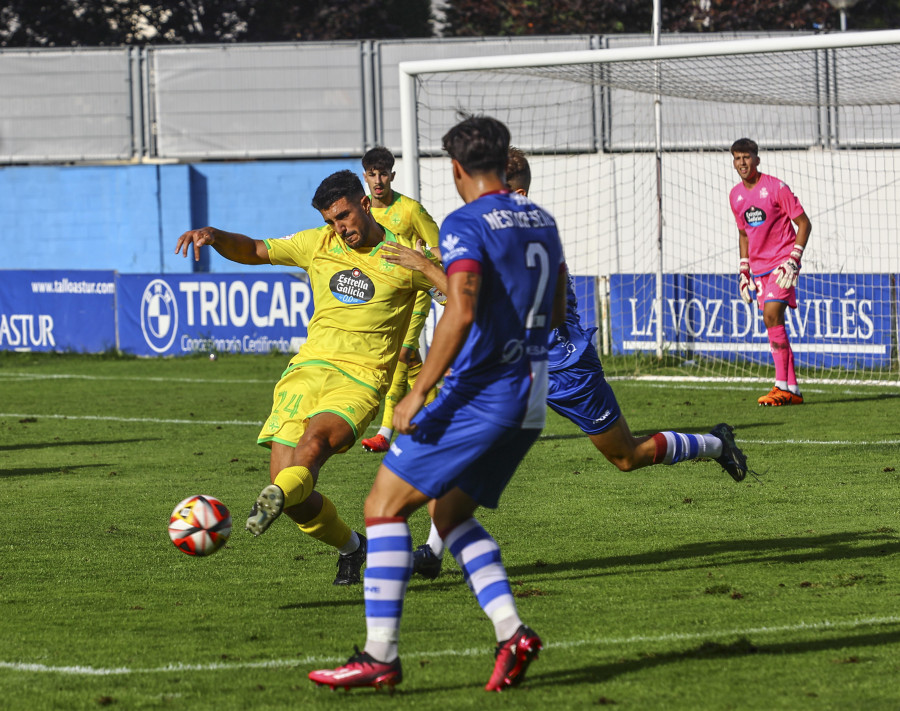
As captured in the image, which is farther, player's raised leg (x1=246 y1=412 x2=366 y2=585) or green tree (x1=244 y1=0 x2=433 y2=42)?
green tree (x1=244 y1=0 x2=433 y2=42)

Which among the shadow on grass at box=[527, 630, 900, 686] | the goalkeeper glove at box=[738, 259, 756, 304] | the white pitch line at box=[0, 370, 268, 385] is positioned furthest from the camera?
the white pitch line at box=[0, 370, 268, 385]

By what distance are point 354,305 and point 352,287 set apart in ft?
0.30

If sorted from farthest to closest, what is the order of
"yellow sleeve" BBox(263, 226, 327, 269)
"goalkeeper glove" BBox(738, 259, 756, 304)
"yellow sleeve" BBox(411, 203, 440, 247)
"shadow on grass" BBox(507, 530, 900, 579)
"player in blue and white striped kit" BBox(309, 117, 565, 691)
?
1. "goalkeeper glove" BBox(738, 259, 756, 304)
2. "yellow sleeve" BBox(411, 203, 440, 247)
3. "yellow sleeve" BBox(263, 226, 327, 269)
4. "shadow on grass" BBox(507, 530, 900, 579)
5. "player in blue and white striped kit" BBox(309, 117, 565, 691)

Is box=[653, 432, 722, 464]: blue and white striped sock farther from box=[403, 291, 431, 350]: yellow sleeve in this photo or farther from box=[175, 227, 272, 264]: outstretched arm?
box=[403, 291, 431, 350]: yellow sleeve

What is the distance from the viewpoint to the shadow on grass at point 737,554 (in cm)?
639

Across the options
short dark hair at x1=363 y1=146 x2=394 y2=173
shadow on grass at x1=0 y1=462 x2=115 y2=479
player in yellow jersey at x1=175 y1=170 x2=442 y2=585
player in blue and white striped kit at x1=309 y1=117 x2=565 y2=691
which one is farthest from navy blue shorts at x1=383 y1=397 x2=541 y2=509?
shadow on grass at x1=0 y1=462 x2=115 y2=479

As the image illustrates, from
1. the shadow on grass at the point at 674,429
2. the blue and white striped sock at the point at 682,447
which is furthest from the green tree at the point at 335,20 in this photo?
the blue and white striped sock at the point at 682,447

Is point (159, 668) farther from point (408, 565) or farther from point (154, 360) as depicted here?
point (154, 360)

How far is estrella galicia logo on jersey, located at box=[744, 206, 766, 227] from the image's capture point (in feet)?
42.1

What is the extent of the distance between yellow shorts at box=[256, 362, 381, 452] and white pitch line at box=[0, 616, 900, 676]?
1502 millimetres

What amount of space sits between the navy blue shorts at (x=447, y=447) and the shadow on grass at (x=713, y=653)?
782 millimetres

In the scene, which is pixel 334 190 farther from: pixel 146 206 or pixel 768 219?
pixel 146 206

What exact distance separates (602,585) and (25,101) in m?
21.4

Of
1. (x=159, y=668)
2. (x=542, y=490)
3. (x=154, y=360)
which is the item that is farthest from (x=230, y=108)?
(x=159, y=668)
